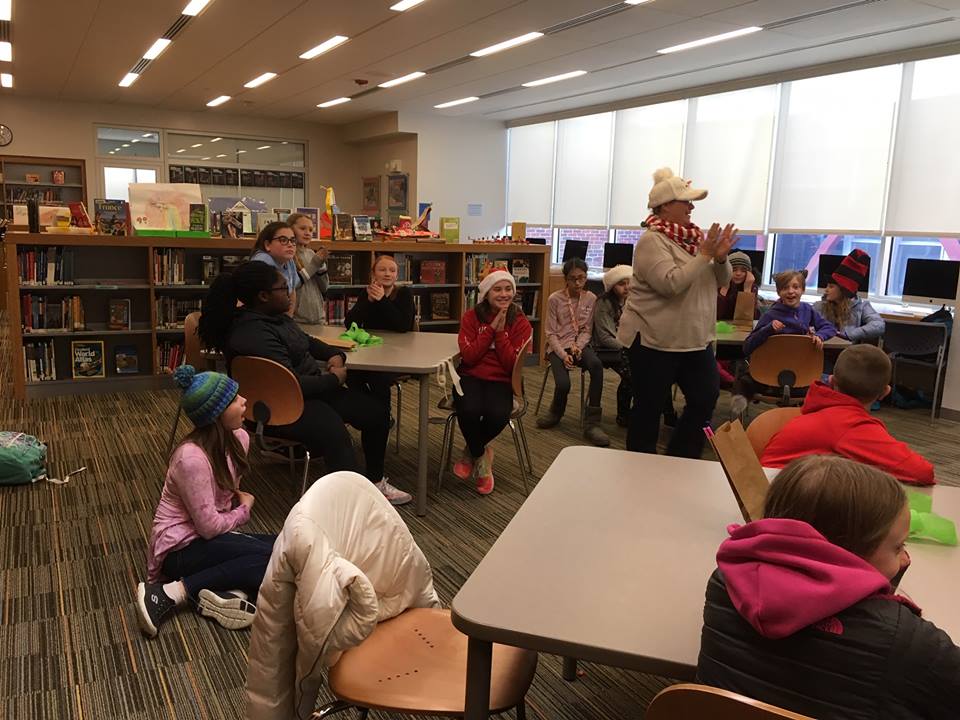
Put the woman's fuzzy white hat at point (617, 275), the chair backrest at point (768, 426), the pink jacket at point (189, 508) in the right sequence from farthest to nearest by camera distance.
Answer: the woman's fuzzy white hat at point (617, 275)
the pink jacket at point (189, 508)
the chair backrest at point (768, 426)

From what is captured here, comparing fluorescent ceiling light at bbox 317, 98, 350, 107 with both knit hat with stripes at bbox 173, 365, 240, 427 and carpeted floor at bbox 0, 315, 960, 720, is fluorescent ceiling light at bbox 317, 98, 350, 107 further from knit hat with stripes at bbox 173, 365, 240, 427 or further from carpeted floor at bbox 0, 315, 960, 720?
knit hat with stripes at bbox 173, 365, 240, 427

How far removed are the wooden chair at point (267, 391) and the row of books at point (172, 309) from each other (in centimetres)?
307

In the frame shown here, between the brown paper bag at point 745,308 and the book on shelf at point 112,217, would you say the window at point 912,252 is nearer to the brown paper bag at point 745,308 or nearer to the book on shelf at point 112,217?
the brown paper bag at point 745,308

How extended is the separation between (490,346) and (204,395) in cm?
178

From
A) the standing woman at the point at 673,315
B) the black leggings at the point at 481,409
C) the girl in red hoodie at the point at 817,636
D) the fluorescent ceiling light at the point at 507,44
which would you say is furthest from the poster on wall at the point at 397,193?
the girl in red hoodie at the point at 817,636

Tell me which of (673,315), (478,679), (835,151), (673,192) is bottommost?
(478,679)

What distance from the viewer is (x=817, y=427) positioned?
1.98 meters

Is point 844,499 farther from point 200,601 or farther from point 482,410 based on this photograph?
point 482,410

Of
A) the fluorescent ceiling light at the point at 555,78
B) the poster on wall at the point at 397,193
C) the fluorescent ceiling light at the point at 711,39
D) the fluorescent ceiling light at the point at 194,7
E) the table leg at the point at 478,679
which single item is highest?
the fluorescent ceiling light at the point at 555,78

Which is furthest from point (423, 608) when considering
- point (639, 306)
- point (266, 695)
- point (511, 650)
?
point (639, 306)

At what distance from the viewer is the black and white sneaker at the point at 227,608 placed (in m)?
2.54

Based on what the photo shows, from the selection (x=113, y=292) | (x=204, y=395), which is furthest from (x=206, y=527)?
(x=113, y=292)

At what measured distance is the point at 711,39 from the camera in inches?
261

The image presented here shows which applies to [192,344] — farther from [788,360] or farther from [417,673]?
[788,360]
